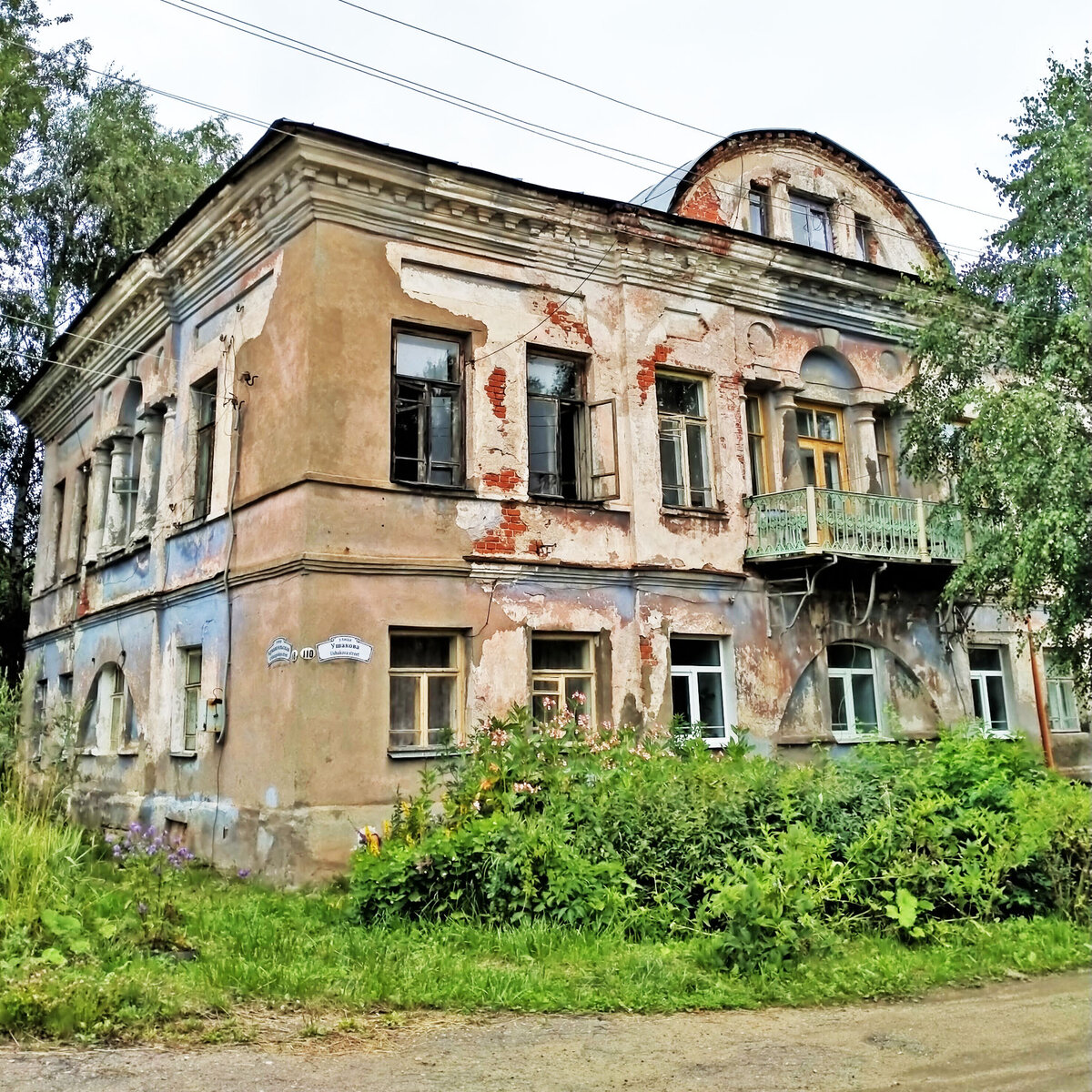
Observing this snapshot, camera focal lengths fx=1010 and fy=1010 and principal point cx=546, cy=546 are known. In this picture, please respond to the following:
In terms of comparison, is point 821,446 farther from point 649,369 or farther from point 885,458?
point 649,369

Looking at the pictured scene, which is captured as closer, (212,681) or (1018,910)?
(1018,910)

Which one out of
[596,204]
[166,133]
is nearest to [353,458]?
[596,204]

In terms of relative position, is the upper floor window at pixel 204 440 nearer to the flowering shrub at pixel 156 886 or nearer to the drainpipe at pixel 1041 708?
the flowering shrub at pixel 156 886

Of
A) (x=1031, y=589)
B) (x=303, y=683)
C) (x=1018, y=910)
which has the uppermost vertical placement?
(x=1031, y=589)

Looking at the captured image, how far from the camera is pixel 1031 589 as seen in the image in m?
12.4

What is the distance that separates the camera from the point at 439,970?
22.0ft

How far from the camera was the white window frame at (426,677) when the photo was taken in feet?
37.9

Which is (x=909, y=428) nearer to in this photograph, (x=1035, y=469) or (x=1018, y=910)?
(x=1035, y=469)

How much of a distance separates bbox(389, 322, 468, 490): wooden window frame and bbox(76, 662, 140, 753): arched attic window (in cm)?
628

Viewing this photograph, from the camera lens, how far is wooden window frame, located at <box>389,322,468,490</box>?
12195mm

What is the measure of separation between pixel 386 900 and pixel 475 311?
7.51m

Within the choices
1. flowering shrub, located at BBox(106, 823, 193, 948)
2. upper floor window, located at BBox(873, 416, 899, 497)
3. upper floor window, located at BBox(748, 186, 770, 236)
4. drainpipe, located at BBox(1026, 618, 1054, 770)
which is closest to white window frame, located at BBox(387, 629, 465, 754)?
flowering shrub, located at BBox(106, 823, 193, 948)

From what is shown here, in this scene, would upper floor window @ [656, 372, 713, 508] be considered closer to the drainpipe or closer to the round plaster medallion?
the round plaster medallion

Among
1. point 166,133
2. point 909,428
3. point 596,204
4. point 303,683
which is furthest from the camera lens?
point 166,133
